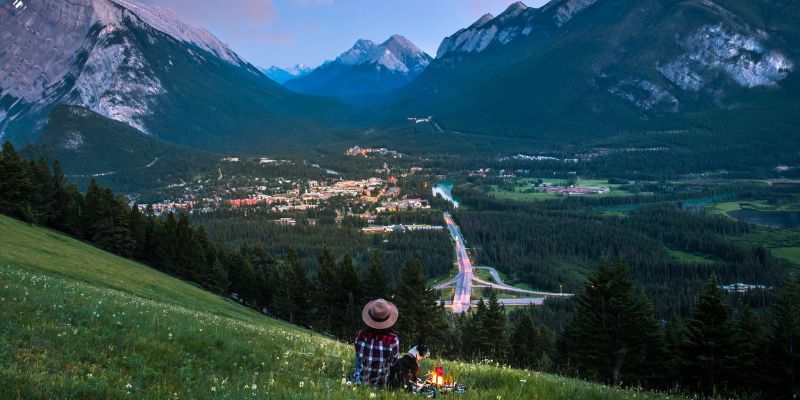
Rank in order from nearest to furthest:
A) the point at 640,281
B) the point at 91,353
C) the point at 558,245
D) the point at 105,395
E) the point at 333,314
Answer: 1. the point at 105,395
2. the point at 91,353
3. the point at 333,314
4. the point at 640,281
5. the point at 558,245

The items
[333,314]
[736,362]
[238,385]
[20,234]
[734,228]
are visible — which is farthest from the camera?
[734,228]

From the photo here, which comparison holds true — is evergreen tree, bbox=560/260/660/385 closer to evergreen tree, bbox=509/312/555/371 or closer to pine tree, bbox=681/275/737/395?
pine tree, bbox=681/275/737/395

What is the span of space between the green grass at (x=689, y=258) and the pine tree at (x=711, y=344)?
100m

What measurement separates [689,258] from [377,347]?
5417 inches

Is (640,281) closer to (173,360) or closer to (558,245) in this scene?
(558,245)

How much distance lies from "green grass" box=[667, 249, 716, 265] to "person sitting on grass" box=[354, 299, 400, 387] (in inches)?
4999

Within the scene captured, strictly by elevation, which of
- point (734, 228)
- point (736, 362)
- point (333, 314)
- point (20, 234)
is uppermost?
point (734, 228)

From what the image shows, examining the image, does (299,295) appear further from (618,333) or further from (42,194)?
(42,194)

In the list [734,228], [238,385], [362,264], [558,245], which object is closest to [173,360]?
[238,385]

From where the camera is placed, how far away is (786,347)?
27297 mm

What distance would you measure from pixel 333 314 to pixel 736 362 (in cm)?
3842

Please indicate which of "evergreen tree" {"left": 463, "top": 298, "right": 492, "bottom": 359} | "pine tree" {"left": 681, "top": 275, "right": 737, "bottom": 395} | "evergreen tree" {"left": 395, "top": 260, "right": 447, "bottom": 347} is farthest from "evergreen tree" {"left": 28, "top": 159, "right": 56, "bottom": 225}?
"pine tree" {"left": 681, "top": 275, "right": 737, "bottom": 395}

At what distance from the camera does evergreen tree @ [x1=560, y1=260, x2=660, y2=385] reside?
34781 mm

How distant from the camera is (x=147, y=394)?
Answer: 23.5 ft
